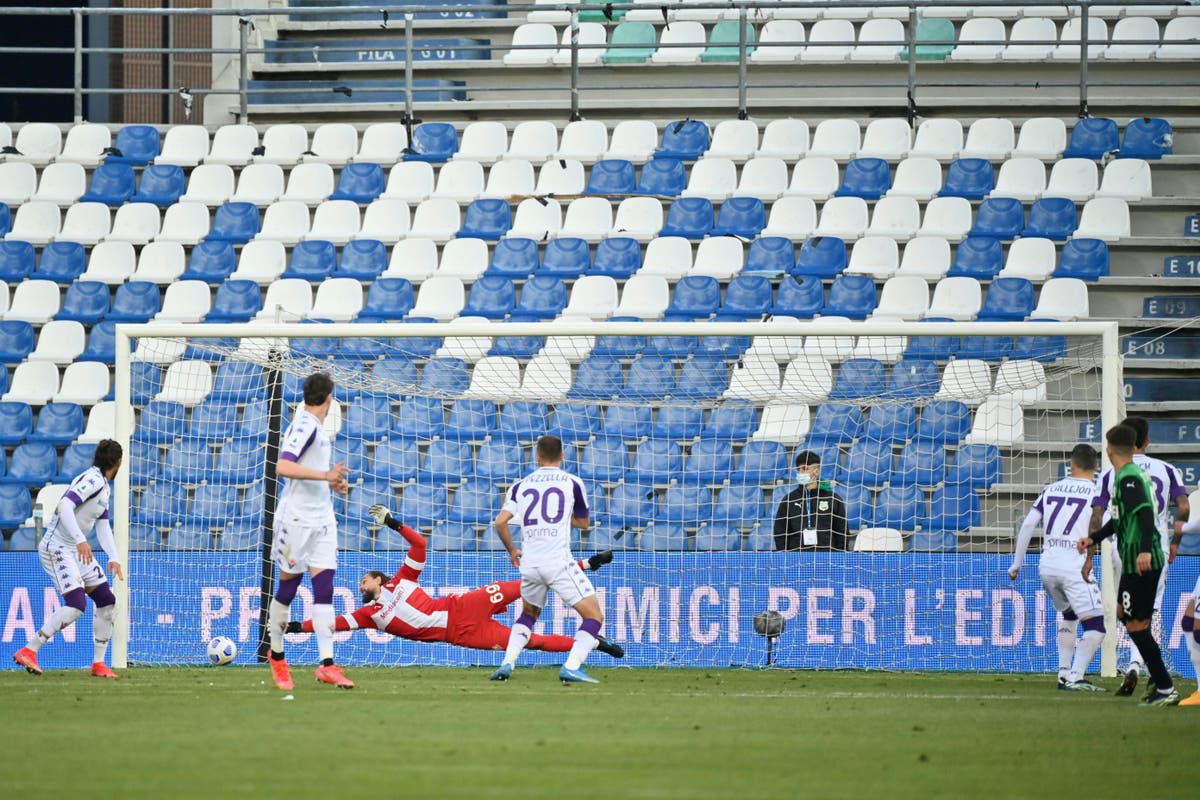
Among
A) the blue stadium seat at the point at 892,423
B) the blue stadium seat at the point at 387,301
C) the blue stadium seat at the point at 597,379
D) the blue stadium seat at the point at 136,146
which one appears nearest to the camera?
the blue stadium seat at the point at 892,423

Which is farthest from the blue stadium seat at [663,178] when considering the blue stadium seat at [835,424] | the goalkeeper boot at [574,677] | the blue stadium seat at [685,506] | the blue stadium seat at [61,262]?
the goalkeeper boot at [574,677]

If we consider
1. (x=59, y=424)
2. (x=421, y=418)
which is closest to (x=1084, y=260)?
(x=421, y=418)

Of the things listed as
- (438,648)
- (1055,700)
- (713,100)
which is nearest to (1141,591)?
(1055,700)

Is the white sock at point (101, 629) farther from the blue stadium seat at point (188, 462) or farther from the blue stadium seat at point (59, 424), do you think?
the blue stadium seat at point (59, 424)

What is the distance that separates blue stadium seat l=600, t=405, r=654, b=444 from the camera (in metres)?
14.9

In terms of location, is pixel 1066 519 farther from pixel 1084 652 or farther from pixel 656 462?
pixel 656 462

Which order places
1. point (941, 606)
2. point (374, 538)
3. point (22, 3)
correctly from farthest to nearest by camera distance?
point (22, 3), point (374, 538), point (941, 606)

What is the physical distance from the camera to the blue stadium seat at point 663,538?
1402cm

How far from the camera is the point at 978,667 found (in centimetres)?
1352

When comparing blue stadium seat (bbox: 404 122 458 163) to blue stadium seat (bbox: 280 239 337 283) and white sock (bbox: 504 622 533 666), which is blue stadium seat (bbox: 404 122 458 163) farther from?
white sock (bbox: 504 622 533 666)

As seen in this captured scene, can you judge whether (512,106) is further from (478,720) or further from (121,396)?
(478,720)

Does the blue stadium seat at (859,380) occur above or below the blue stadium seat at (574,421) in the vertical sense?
above

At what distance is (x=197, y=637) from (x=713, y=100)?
32.4 ft

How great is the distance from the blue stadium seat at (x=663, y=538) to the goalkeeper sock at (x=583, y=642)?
290 centimetres
